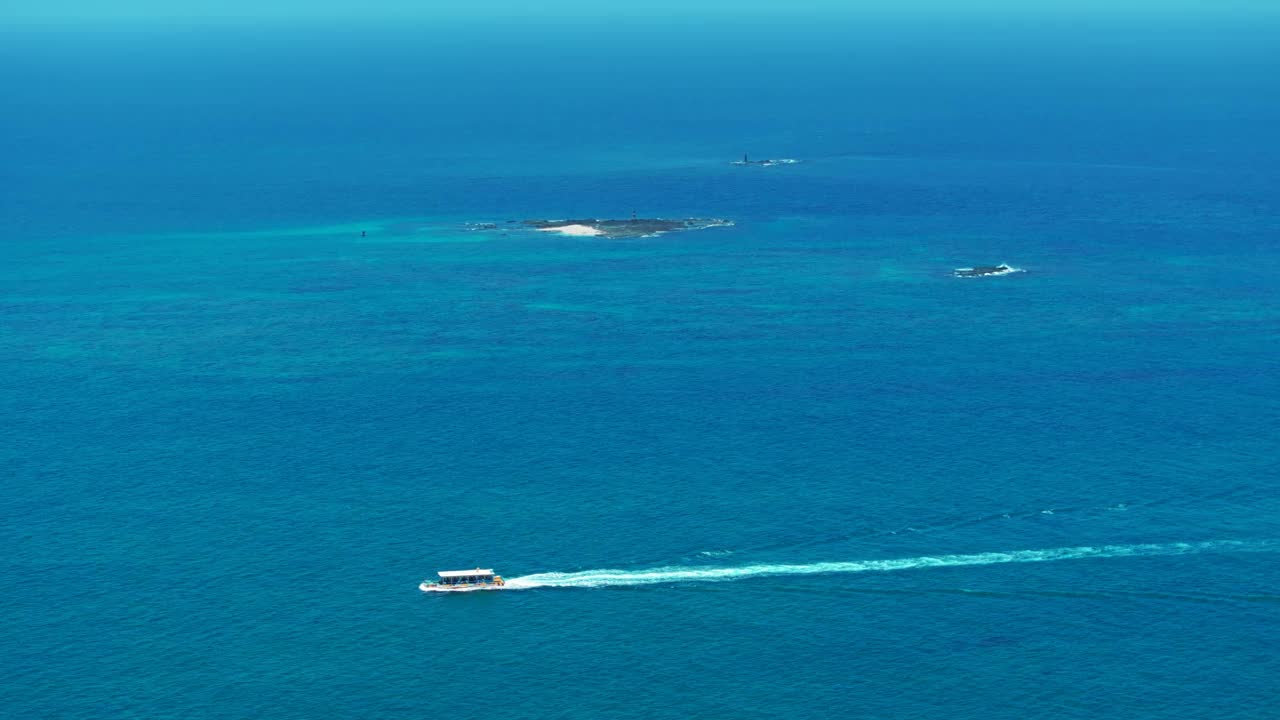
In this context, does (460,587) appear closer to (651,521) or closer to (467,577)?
(467,577)

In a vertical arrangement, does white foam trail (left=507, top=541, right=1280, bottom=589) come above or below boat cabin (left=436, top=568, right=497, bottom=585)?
below

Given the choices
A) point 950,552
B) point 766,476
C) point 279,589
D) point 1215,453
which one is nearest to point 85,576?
point 279,589

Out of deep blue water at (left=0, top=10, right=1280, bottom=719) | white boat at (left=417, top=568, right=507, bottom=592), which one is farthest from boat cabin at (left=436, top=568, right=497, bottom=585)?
deep blue water at (left=0, top=10, right=1280, bottom=719)

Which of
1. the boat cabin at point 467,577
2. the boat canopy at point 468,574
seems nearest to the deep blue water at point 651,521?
the boat cabin at point 467,577

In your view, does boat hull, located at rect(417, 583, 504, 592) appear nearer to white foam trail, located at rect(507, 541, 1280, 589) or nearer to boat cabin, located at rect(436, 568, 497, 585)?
boat cabin, located at rect(436, 568, 497, 585)

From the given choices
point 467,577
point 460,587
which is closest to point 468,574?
point 467,577

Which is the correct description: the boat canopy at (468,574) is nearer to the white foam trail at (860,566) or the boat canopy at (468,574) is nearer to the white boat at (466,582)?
the white boat at (466,582)
